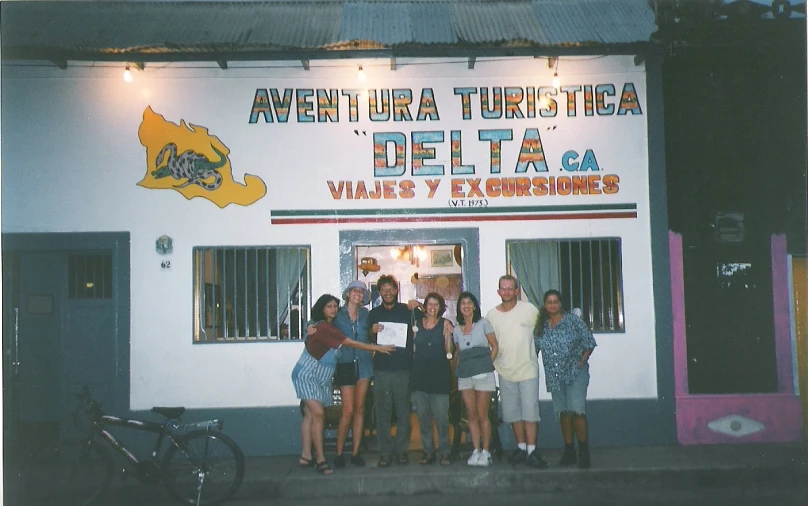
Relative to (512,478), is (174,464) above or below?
above

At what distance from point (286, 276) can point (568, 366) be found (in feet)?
12.1

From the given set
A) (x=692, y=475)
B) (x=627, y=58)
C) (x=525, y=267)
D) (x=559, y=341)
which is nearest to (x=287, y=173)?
(x=525, y=267)

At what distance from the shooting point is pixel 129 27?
872 cm

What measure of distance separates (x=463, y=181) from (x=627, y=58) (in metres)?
2.67

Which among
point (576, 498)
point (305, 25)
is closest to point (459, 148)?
point (305, 25)

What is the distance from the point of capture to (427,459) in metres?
7.56

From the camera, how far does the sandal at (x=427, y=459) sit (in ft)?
24.7

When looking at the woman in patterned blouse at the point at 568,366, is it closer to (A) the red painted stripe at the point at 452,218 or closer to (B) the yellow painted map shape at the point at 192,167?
(A) the red painted stripe at the point at 452,218

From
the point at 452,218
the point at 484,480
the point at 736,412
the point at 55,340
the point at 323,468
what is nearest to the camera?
the point at 484,480

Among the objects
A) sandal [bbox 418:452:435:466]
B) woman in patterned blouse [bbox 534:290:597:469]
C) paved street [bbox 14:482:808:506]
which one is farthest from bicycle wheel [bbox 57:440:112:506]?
woman in patterned blouse [bbox 534:290:597:469]

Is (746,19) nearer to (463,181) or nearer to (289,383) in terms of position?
(463,181)

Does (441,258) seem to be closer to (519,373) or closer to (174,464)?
(519,373)

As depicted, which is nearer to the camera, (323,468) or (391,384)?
(323,468)

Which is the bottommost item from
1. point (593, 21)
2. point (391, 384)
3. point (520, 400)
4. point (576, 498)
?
point (576, 498)
